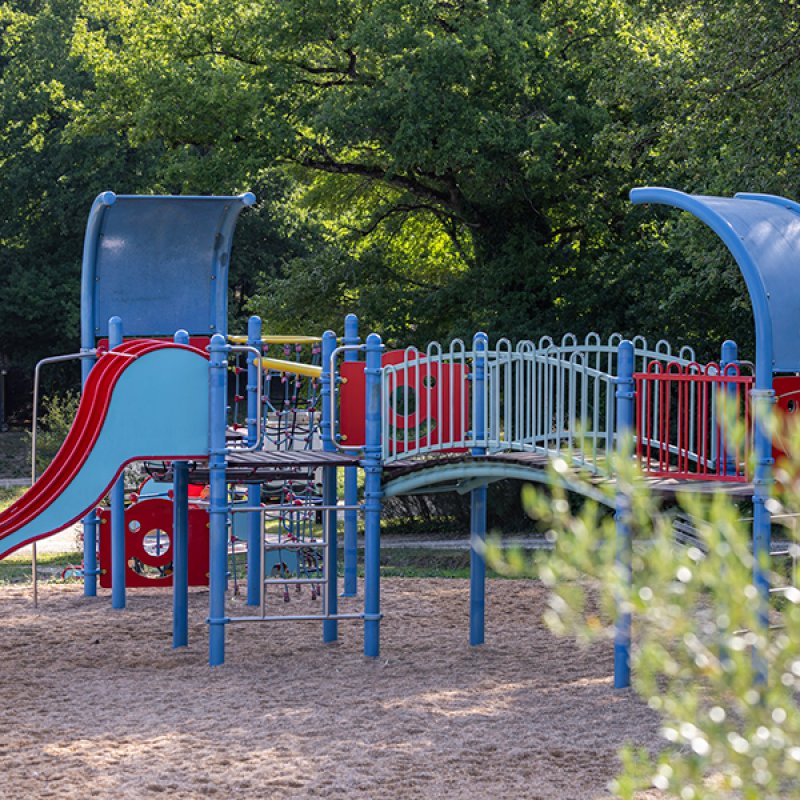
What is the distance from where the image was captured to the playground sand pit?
7.14 m

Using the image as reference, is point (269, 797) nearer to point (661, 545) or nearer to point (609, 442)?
point (609, 442)

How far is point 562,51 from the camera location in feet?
67.3

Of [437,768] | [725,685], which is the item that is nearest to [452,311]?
[437,768]

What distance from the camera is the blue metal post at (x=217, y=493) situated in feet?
32.6

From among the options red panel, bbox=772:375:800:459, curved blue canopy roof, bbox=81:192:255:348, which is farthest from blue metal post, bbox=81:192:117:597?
red panel, bbox=772:375:800:459

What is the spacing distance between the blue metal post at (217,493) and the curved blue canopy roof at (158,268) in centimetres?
315

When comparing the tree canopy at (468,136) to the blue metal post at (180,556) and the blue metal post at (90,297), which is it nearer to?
the blue metal post at (90,297)

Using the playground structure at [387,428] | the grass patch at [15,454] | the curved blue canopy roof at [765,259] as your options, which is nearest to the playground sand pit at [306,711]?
the playground structure at [387,428]

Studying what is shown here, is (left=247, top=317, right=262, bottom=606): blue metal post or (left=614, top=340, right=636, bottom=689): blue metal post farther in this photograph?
(left=247, top=317, right=262, bottom=606): blue metal post

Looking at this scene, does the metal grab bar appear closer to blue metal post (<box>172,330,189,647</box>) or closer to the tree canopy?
blue metal post (<box>172,330,189,647</box>)

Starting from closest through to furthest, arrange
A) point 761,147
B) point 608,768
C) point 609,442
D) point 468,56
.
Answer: point 608,768 → point 609,442 → point 761,147 → point 468,56

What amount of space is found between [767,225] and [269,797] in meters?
4.92

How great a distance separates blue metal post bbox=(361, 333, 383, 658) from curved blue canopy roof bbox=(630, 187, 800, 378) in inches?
91.2

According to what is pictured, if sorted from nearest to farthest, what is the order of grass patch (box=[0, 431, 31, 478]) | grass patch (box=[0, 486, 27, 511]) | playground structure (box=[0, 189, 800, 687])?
playground structure (box=[0, 189, 800, 687]) → grass patch (box=[0, 486, 27, 511]) → grass patch (box=[0, 431, 31, 478])
